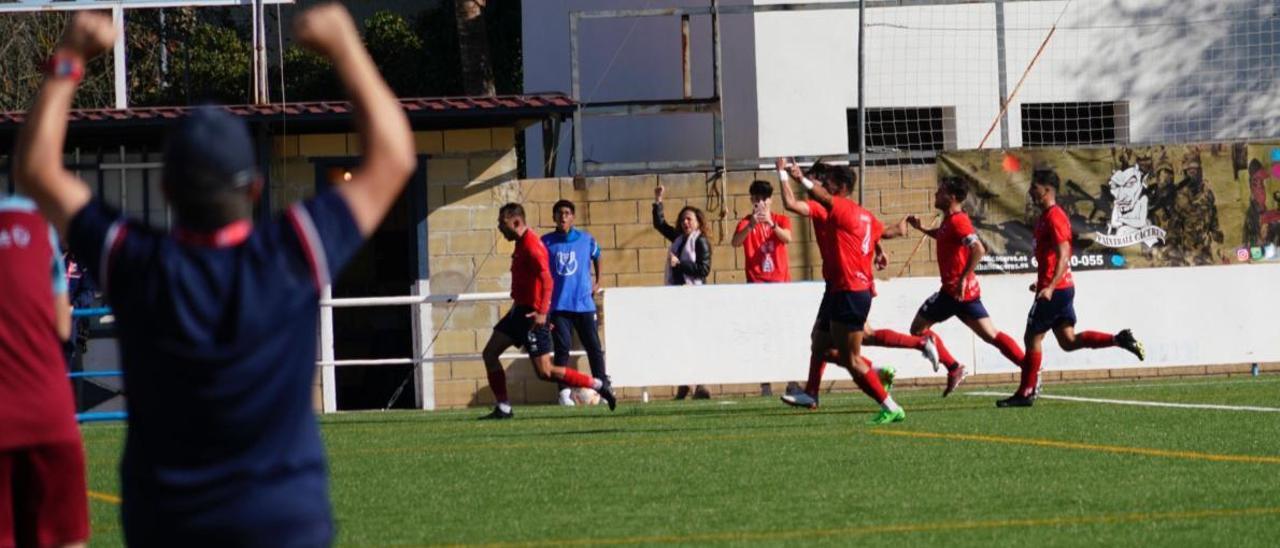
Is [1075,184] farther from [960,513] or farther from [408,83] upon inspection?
[408,83]

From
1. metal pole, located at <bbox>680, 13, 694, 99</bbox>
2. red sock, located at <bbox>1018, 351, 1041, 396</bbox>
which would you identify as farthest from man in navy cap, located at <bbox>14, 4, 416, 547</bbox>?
metal pole, located at <bbox>680, 13, 694, 99</bbox>

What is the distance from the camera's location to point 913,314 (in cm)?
2009

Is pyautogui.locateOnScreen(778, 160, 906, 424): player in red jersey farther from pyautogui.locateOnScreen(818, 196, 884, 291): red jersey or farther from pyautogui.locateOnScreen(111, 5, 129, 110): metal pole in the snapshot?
pyautogui.locateOnScreen(111, 5, 129, 110): metal pole

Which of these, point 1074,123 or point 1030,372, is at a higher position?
point 1074,123

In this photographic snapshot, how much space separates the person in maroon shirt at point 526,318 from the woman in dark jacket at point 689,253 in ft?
11.0

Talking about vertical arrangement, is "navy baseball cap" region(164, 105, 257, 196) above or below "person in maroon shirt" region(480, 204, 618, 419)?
above

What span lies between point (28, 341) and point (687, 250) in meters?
15.1

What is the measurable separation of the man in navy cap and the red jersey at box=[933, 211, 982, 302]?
12997 millimetres

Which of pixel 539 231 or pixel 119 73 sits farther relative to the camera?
pixel 119 73

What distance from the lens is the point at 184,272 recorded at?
3965 mm

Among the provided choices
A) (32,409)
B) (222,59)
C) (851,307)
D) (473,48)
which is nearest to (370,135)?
(32,409)

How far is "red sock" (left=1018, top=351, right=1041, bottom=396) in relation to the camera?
53.8 feet

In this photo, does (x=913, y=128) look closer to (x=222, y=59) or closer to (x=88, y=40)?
(x=222, y=59)

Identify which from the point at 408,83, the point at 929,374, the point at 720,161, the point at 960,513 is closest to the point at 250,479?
the point at 960,513
